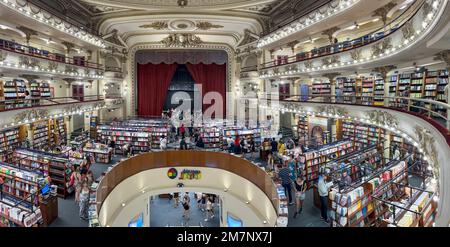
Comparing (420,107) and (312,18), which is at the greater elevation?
(312,18)

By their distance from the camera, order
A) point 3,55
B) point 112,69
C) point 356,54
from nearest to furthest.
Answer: point 3,55, point 356,54, point 112,69

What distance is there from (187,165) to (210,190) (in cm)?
151

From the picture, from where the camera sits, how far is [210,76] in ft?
63.9

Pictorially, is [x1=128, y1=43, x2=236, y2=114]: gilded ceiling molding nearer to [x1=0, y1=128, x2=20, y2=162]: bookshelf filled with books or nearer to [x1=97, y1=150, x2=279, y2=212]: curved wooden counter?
[x1=0, y1=128, x2=20, y2=162]: bookshelf filled with books

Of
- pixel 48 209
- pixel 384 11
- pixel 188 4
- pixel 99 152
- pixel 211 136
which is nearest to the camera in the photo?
pixel 48 209

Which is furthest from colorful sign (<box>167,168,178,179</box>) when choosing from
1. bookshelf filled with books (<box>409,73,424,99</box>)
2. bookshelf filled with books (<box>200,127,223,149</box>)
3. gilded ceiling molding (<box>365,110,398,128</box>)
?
bookshelf filled with books (<box>409,73,424,99</box>)

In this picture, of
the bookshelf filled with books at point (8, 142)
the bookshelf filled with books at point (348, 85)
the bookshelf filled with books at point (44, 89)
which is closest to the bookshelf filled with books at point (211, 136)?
the bookshelf filled with books at point (348, 85)

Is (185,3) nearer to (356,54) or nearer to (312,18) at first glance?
(312,18)

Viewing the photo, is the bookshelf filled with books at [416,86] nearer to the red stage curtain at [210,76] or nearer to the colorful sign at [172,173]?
the colorful sign at [172,173]

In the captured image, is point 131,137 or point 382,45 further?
point 131,137

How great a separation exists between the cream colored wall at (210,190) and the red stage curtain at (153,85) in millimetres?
9229

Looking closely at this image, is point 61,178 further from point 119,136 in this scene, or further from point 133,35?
point 133,35

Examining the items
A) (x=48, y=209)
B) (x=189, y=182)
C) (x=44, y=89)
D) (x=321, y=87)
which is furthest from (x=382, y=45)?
(x=44, y=89)

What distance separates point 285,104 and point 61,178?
10.1 metres
